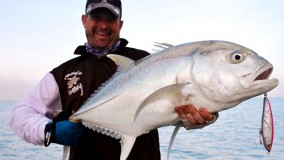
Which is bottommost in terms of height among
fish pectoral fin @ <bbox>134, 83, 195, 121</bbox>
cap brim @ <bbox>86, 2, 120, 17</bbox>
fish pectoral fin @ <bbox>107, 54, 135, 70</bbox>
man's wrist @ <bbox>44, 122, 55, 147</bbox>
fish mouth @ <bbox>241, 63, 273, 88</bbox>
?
man's wrist @ <bbox>44, 122, 55, 147</bbox>

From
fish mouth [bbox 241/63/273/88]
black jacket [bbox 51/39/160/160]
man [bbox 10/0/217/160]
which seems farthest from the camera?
black jacket [bbox 51/39/160/160]

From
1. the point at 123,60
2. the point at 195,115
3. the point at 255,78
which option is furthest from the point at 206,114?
the point at 123,60

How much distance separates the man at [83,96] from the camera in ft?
12.0

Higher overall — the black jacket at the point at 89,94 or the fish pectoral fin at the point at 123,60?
the fish pectoral fin at the point at 123,60

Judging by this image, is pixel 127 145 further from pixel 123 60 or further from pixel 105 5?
pixel 105 5

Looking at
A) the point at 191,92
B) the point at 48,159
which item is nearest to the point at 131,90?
the point at 191,92

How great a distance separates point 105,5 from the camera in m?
4.20

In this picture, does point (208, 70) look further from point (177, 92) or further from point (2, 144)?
point (2, 144)

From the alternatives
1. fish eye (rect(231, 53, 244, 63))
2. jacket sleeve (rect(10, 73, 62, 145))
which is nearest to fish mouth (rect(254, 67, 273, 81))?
fish eye (rect(231, 53, 244, 63))

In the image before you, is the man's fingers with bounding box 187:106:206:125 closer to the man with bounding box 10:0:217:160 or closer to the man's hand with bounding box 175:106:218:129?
the man's hand with bounding box 175:106:218:129

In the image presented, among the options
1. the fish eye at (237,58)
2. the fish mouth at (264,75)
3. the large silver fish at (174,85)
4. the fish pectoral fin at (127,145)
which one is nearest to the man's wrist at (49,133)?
the large silver fish at (174,85)

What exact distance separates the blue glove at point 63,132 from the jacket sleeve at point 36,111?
0.27ft

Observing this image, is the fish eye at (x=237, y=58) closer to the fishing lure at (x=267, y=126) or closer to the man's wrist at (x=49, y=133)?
the fishing lure at (x=267, y=126)

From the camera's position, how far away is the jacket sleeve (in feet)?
12.1
